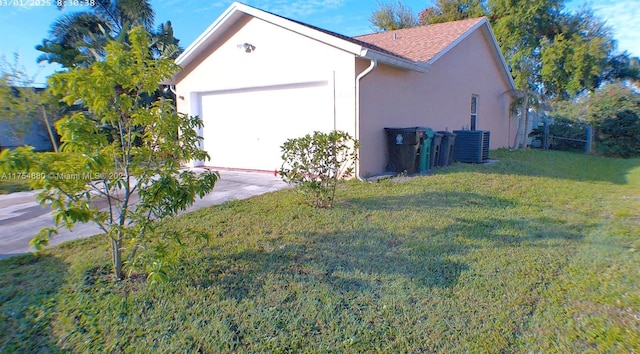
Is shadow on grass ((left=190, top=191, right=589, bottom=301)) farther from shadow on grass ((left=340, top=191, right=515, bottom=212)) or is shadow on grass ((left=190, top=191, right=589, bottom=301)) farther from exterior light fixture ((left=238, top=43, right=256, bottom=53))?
exterior light fixture ((left=238, top=43, right=256, bottom=53))

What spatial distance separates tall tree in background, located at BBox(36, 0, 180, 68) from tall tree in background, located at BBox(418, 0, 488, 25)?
17.6 m

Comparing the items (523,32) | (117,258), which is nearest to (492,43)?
(523,32)

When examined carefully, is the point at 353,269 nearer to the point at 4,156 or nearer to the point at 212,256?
the point at 212,256

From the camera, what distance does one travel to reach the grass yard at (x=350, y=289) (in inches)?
108

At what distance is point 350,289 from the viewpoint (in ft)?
11.2

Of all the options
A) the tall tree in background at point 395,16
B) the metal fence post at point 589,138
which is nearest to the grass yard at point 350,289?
the metal fence post at point 589,138

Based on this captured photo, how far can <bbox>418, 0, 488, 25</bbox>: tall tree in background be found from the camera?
23192mm

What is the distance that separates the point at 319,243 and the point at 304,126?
541cm

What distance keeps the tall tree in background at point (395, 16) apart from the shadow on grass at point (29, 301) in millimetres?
27139

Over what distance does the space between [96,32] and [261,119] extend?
41.4 feet

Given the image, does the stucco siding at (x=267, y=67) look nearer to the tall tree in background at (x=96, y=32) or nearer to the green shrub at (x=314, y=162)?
the green shrub at (x=314, y=162)

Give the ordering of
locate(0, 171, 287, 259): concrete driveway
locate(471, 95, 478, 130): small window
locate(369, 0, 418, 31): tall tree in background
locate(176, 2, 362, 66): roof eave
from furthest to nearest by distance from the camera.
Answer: locate(369, 0, 418, 31): tall tree in background
locate(471, 95, 478, 130): small window
locate(176, 2, 362, 66): roof eave
locate(0, 171, 287, 259): concrete driveway

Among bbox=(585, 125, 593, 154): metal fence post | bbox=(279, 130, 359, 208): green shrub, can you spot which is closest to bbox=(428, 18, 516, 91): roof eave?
bbox=(585, 125, 593, 154): metal fence post

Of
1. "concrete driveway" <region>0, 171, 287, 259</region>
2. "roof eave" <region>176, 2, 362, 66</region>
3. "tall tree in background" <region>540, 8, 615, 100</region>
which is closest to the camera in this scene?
"concrete driveway" <region>0, 171, 287, 259</region>
